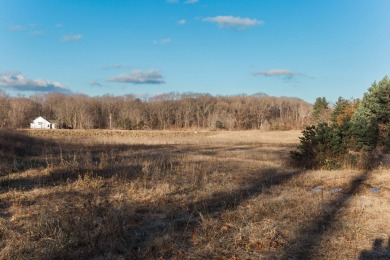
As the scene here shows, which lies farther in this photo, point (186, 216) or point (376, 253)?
point (186, 216)

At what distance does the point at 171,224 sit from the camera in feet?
19.5

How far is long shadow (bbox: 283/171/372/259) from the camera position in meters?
5.00

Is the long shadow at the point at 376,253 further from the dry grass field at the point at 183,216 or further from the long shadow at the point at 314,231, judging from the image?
the long shadow at the point at 314,231

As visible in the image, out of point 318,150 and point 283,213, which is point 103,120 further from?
point 283,213

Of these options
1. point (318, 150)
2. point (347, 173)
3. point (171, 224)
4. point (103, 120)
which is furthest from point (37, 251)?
point (103, 120)

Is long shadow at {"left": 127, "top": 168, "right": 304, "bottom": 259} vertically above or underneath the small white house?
underneath

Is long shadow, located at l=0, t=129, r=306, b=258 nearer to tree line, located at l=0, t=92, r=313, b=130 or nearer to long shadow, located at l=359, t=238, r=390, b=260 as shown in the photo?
long shadow, located at l=359, t=238, r=390, b=260

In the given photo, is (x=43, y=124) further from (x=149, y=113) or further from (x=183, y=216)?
(x=183, y=216)

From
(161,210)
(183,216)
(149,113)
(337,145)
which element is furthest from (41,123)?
(183,216)

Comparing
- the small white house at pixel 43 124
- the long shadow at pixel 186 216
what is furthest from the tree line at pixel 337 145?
the small white house at pixel 43 124

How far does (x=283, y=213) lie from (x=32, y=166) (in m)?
8.49

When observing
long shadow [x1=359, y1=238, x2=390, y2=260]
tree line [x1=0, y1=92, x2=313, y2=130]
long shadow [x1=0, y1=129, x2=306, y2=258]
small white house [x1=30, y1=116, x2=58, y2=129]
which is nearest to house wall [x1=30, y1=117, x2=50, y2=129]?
small white house [x1=30, y1=116, x2=58, y2=129]

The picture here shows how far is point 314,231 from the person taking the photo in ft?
19.7

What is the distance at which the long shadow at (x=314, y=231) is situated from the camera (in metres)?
5.00
